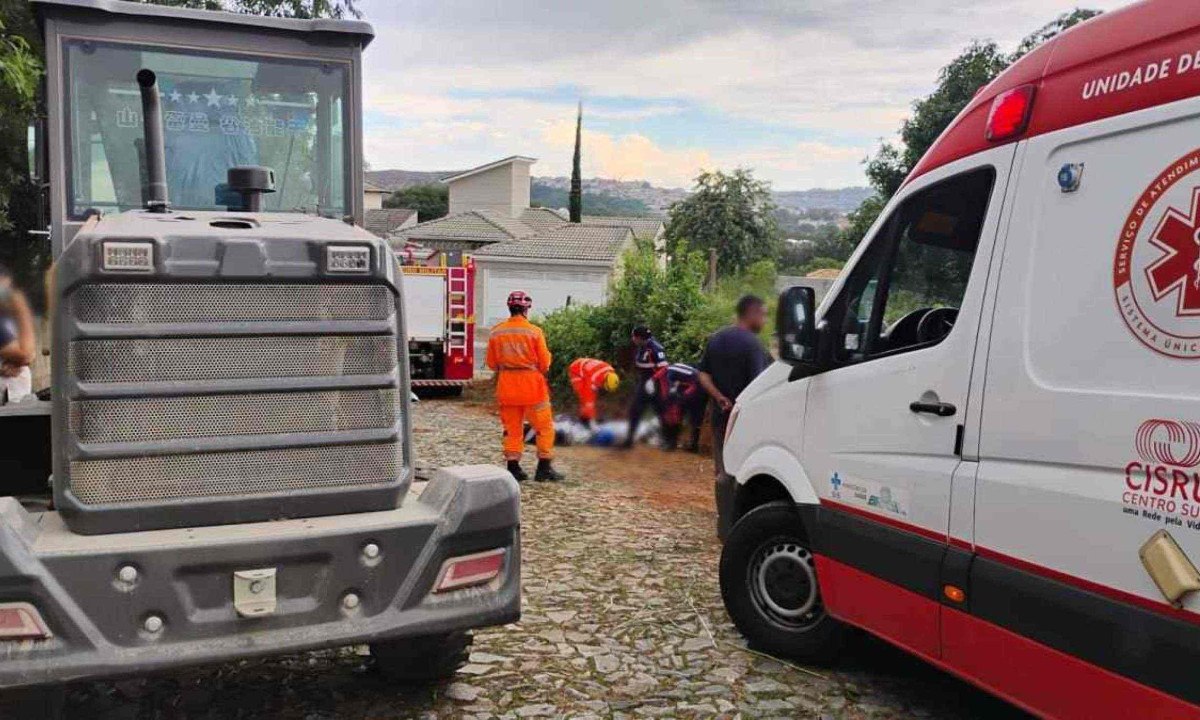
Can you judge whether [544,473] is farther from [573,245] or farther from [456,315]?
[573,245]

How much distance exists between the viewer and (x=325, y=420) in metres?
3.58

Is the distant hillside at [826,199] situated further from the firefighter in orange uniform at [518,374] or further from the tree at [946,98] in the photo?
the firefighter in orange uniform at [518,374]

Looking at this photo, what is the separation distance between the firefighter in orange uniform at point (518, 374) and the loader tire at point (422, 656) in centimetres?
480

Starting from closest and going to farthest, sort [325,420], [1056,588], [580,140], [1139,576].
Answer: [1139,576] → [1056,588] → [325,420] → [580,140]

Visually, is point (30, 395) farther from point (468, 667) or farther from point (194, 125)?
point (468, 667)

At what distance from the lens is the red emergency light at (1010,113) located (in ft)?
11.2

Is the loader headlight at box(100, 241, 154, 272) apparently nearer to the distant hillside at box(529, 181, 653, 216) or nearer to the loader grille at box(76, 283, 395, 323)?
the loader grille at box(76, 283, 395, 323)

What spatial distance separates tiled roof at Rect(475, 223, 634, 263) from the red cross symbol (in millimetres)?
31307

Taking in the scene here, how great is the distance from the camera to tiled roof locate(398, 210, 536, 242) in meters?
42.4

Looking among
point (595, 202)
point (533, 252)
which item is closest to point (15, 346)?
point (533, 252)

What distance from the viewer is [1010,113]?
137 inches

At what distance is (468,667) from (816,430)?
1.99 meters

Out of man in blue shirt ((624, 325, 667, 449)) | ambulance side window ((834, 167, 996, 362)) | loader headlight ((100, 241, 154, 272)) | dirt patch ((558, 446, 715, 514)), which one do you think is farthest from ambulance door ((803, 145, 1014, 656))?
man in blue shirt ((624, 325, 667, 449))

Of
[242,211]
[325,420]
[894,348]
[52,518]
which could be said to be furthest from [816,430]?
[52,518]
